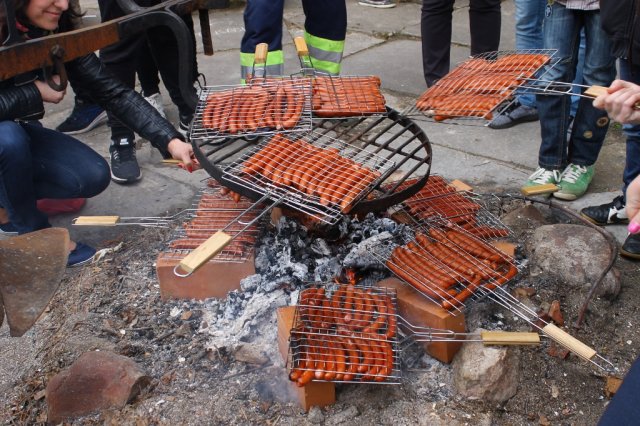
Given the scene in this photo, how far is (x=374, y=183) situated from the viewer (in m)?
2.69

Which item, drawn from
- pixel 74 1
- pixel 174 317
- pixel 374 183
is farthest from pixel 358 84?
pixel 74 1

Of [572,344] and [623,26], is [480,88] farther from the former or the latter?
[572,344]

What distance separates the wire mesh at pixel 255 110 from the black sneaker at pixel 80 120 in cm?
246

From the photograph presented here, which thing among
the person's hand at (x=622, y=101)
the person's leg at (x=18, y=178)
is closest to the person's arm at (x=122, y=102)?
the person's leg at (x=18, y=178)

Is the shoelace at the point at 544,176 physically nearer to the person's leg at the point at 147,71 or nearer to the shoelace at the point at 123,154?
the shoelace at the point at 123,154

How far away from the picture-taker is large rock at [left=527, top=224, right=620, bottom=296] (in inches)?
122

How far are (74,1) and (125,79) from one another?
855 millimetres

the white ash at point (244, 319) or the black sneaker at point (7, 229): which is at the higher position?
the white ash at point (244, 319)

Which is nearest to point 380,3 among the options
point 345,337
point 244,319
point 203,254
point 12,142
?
point 12,142

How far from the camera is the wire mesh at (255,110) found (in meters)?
2.97

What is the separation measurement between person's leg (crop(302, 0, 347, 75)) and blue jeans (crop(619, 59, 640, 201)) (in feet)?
6.96

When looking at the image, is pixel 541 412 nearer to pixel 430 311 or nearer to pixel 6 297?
pixel 430 311

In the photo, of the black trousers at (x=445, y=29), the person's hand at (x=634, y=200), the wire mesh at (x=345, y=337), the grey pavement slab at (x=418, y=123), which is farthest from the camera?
the black trousers at (x=445, y=29)

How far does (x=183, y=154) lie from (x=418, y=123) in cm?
265
